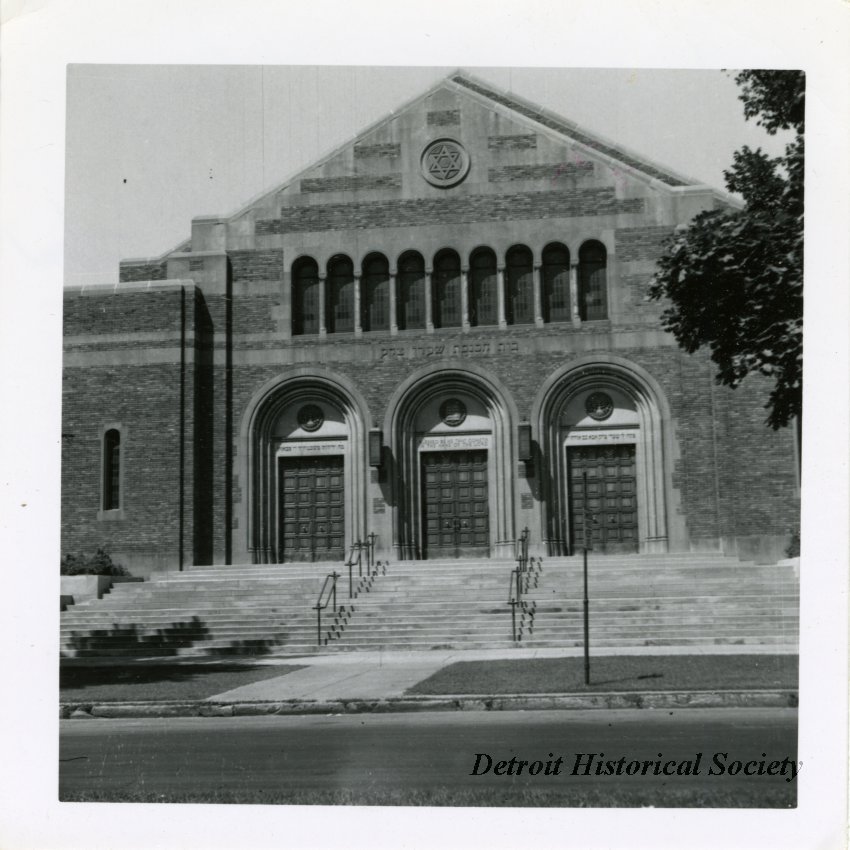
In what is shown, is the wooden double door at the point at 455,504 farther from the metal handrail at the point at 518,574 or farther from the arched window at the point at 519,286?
the arched window at the point at 519,286

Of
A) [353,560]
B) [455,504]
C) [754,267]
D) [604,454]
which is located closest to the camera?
[754,267]

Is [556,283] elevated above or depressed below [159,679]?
above

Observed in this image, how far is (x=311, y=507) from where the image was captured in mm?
30156

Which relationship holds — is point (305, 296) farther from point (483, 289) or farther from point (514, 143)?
point (514, 143)

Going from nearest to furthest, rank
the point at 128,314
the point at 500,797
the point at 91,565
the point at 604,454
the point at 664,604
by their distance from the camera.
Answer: the point at 500,797
the point at 664,604
the point at 91,565
the point at 604,454
the point at 128,314

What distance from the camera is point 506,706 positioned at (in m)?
15.5

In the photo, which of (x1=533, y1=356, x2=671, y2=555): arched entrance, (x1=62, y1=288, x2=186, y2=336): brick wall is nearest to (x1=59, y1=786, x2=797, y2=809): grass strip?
(x1=533, y1=356, x2=671, y2=555): arched entrance

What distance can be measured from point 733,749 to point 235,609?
14.2m

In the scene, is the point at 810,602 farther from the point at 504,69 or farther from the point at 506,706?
the point at 504,69

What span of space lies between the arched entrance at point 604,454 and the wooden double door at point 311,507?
17.0 feet

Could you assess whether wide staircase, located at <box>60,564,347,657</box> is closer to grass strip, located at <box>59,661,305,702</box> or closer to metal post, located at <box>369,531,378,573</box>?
grass strip, located at <box>59,661,305,702</box>

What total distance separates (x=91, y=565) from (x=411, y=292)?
1009 centimetres

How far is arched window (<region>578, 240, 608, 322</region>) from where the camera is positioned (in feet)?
95.8

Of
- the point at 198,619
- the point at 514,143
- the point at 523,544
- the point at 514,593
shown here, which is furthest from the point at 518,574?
the point at 514,143
